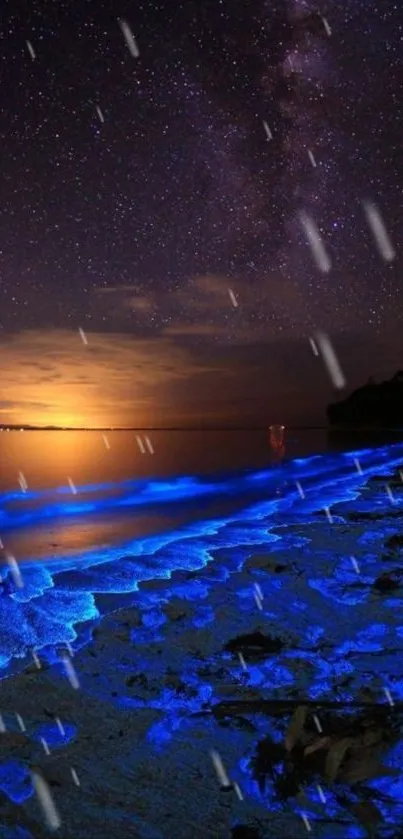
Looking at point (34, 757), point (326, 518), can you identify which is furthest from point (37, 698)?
point (326, 518)

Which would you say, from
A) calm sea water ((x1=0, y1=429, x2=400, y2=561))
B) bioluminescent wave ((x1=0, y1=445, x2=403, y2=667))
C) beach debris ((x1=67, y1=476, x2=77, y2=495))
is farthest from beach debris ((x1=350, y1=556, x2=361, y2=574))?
beach debris ((x1=67, y1=476, x2=77, y2=495))

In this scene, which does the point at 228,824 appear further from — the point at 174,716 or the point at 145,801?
the point at 174,716

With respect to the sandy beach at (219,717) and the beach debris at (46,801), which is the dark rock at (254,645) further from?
the beach debris at (46,801)

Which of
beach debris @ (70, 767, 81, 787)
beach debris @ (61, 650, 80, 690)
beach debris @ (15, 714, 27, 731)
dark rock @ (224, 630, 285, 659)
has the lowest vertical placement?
dark rock @ (224, 630, 285, 659)

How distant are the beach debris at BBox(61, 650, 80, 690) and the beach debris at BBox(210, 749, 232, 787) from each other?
1.34 m

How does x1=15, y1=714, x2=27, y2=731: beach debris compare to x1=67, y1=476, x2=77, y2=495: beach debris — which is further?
x1=67, y1=476, x2=77, y2=495: beach debris

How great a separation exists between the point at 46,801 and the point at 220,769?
886 mm

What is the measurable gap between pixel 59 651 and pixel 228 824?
268cm

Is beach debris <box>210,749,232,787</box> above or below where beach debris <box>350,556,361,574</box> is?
above

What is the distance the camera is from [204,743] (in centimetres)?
331

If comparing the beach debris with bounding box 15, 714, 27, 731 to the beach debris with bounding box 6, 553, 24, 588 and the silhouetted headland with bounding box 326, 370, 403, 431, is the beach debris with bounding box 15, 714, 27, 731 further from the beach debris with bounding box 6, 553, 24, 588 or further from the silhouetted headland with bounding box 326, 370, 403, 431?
the silhouetted headland with bounding box 326, 370, 403, 431

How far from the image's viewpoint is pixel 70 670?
448 centimetres

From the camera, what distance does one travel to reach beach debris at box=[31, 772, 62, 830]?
2713 mm

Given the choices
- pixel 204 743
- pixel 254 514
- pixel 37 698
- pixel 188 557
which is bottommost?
pixel 254 514
